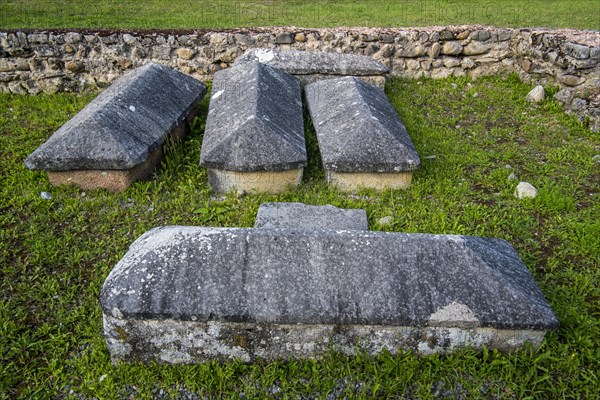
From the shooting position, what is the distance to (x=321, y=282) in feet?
8.14

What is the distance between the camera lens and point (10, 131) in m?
5.51

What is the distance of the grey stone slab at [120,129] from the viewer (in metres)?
4.04

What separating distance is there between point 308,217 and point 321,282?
48.5 inches

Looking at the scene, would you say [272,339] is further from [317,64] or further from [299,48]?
[299,48]

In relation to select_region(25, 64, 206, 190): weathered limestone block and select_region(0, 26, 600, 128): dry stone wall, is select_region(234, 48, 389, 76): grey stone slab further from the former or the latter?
select_region(25, 64, 206, 190): weathered limestone block

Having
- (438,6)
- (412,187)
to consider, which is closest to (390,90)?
(412,187)

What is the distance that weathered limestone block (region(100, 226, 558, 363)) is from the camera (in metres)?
2.39

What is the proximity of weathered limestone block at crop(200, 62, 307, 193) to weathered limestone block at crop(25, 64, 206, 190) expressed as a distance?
20.2 inches

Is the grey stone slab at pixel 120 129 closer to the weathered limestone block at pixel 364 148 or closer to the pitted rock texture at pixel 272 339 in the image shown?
the weathered limestone block at pixel 364 148

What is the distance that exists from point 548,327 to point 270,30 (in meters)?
6.01

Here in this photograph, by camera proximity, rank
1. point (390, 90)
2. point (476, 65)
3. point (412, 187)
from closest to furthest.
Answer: point (412, 187)
point (390, 90)
point (476, 65)

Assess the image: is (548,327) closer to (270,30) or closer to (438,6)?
(270,30)

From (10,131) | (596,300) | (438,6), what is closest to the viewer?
(596,300)

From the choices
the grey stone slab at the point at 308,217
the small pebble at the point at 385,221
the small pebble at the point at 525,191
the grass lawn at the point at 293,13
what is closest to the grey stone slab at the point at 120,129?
the grey stone slab at the point at 308,217
